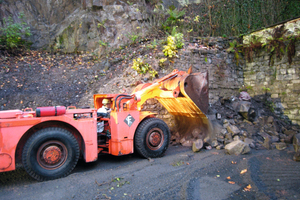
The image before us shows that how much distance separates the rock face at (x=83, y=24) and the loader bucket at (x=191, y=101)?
705 cm

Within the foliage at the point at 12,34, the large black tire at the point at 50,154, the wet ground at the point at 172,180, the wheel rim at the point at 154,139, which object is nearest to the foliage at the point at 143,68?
the wheel rim at the point at 154,139

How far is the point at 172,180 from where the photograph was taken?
3756 millimetres

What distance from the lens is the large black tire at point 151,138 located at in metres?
4.82

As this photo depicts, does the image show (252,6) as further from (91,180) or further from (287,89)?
(91,180)

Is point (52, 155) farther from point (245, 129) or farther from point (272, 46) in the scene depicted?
point (272, 46)

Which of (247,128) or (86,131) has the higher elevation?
(86,131)

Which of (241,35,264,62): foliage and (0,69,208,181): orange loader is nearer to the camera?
(0,69,208,181): orange loader

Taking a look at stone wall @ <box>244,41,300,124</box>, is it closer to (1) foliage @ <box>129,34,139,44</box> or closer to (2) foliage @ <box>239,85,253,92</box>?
(2) foliage @ <box>239,85,253,92</box>

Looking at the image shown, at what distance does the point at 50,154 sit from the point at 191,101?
3.37 metres

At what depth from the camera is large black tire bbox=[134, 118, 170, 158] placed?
4816 mm

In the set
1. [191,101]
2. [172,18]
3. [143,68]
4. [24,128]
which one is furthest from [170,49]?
[24,128]

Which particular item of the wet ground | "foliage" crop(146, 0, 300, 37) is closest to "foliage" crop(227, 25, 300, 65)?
"foliage" crop(146, 0, 300, 37)

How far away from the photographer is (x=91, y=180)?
12.4 ft

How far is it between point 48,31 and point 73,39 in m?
2.04
